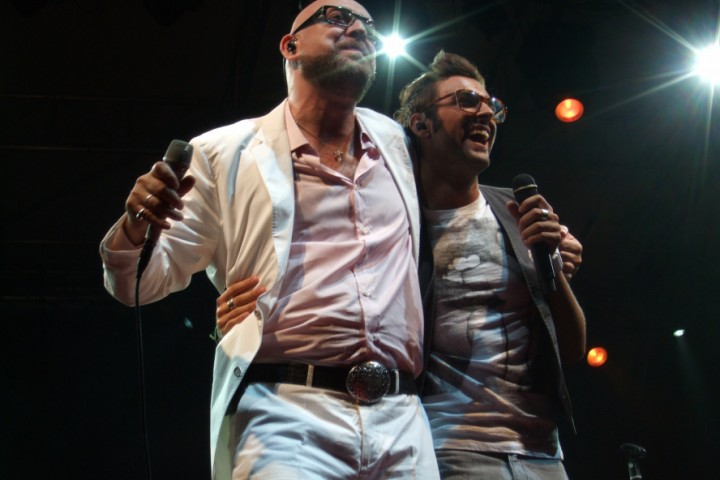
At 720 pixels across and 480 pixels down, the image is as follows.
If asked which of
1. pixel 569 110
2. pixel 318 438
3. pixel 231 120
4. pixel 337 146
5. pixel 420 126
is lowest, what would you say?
pixel 318 438

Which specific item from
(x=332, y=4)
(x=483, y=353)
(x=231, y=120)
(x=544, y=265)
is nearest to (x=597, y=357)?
(x=231, y=120)

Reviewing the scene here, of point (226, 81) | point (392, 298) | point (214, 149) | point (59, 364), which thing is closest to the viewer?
point (392, 298)

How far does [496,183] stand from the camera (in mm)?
7094

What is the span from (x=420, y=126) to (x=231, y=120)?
3.60 m

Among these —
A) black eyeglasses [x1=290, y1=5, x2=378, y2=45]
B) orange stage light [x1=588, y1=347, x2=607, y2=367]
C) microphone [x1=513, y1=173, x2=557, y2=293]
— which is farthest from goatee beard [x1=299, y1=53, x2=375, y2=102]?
orange stage light [x1=588, y1=347, x2=607, y2=367]

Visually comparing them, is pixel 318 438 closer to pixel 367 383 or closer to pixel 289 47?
pixel 367 383

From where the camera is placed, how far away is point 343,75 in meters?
2.25

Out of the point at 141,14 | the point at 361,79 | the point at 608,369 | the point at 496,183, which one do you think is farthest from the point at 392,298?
the point at 608,369

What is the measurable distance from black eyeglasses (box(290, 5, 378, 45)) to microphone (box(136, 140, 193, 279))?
0.87 m

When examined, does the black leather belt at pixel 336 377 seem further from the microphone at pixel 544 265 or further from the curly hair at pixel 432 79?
the curly hair at pixel 432 79

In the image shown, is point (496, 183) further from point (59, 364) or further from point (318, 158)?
point (318, 158)

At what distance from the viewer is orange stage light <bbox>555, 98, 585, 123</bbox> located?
5.57 meters

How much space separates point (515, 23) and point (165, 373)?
14.3ft

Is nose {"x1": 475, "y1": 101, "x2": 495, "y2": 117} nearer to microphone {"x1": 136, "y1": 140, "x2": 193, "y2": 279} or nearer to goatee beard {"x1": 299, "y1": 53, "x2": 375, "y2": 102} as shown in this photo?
goatee beard {"x1": 299, "y1": 53, "x2": 375, "y2": 102}
